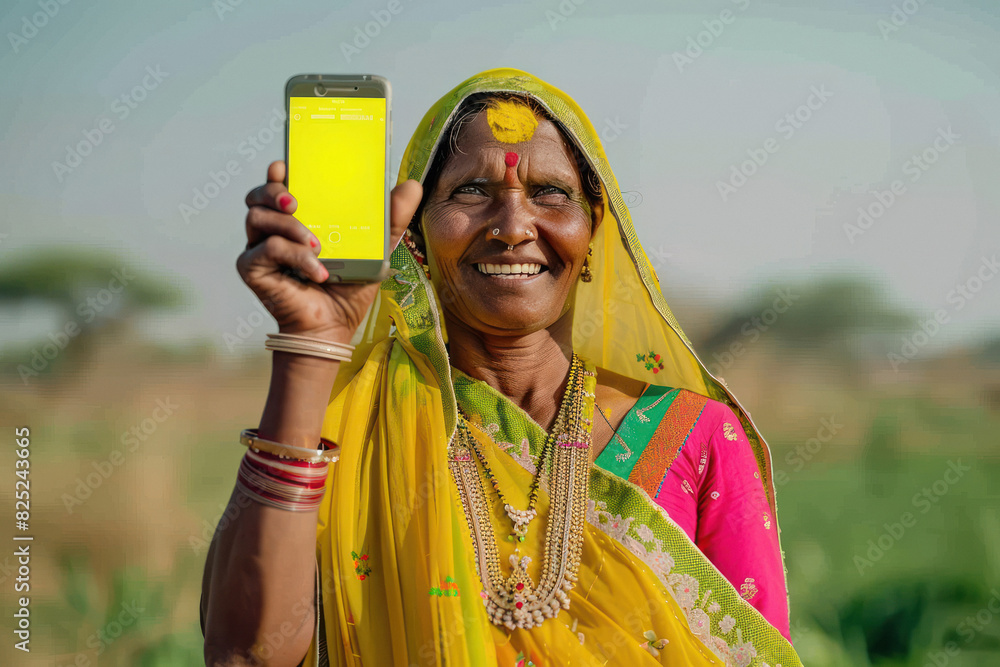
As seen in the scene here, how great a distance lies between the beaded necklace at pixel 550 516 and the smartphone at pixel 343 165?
68 centimetres

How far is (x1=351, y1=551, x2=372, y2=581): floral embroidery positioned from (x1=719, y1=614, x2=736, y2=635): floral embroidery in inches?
33.3

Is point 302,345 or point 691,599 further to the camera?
point 691,599

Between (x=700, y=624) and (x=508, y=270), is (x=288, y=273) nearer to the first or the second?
(x=508, y=270)

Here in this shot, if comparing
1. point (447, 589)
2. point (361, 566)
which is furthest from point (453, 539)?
point (361, 566)

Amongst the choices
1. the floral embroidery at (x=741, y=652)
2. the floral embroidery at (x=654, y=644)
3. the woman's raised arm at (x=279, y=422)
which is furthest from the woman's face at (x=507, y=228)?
Result: the floral embroidery at (x=741, y=652)

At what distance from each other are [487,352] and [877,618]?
4388 millimetres

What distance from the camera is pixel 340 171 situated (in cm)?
137

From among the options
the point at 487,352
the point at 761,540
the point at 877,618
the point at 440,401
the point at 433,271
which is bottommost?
the point at 877,618

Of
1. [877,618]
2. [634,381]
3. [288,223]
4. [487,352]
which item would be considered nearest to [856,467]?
[877,618]

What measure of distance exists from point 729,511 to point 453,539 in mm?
706

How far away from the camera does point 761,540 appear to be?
5.98 feet

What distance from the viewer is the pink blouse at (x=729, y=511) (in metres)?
1.80

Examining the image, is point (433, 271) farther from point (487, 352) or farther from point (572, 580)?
point (572, 580)

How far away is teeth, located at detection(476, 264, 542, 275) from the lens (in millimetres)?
1812
